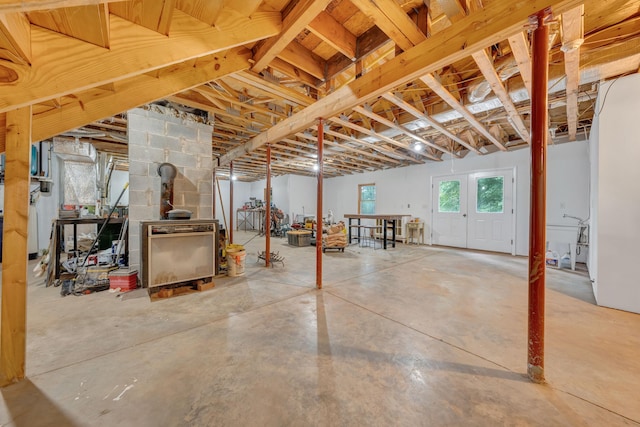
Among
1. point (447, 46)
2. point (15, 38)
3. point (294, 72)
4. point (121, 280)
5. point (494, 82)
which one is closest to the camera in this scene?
point (15, 38)

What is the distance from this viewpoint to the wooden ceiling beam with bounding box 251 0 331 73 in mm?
1689

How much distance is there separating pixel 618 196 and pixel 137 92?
5098 millimetres

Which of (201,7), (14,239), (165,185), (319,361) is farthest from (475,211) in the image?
(14,239)

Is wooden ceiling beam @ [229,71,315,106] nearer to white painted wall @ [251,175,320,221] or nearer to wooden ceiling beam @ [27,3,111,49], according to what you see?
wooden ceiling beam @ [27,3,111,49]

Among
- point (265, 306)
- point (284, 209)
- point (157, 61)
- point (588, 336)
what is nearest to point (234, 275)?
point (265, 306)

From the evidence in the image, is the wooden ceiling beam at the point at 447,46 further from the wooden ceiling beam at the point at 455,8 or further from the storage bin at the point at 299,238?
the storage bin at the point at 299,238

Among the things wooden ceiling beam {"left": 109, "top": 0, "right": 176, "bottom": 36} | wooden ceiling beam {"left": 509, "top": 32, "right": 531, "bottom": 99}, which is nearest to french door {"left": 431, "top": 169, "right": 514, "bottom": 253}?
wooden ceiling beam {"left": 509, "top": 32, "right": 531, "bottom": 99}

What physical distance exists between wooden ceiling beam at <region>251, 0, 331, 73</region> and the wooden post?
1807 millimetres

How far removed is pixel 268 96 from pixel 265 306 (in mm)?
3046

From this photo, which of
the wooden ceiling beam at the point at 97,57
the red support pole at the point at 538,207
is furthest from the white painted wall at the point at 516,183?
the wooden ceiling beam at the point at 97,57

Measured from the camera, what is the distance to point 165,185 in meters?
3.56

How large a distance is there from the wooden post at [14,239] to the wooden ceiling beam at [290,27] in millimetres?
1807

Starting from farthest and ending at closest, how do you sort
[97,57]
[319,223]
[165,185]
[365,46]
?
1. [165,185]
2. [319,223]
3. [365,46]
4. [97,57]

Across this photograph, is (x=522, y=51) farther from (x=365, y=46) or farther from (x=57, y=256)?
(x=57, y=256)
